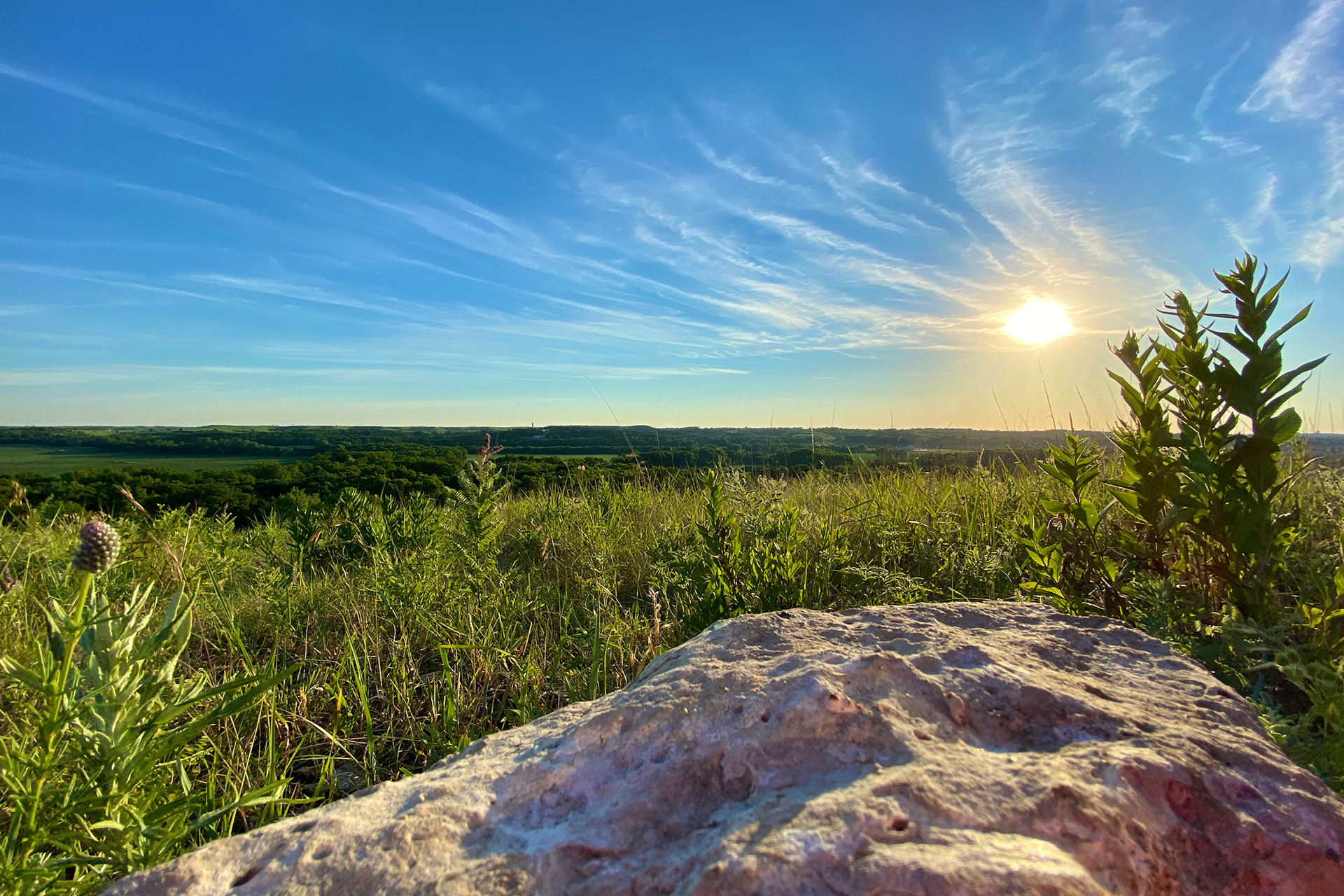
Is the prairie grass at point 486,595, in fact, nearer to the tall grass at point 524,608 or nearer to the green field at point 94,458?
the tall grass at point 524,608

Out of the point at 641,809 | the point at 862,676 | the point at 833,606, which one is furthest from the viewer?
the point at 833,606

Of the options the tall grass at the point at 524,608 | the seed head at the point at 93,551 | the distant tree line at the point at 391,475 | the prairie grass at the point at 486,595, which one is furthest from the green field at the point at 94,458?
the seed head at the point at 93,551

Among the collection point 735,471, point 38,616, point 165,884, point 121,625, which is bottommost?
point 38,616

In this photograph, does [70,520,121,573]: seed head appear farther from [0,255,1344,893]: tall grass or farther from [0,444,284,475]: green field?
[0,444,284,475]: green field

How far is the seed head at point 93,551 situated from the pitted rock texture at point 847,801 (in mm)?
682

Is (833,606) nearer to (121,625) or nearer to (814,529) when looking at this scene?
(814,529)

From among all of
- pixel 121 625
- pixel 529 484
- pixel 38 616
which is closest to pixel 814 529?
pixel 121 625

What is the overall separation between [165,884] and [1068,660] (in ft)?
6.44

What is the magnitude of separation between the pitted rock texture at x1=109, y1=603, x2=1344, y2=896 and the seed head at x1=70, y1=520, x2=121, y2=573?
2.24 ft

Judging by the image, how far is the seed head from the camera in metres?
1.38

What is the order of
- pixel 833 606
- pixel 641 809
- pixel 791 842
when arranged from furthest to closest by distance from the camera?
pixel 833 606 → pixel 641 809 → pixel 791 842

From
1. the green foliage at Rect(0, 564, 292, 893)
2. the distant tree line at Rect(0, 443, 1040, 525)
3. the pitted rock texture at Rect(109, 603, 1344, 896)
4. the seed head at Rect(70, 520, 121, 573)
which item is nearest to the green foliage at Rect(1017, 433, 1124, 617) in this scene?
the pitted rock texture at Rect(109, 603, 1344, 896)

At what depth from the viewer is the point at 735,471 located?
4016mm

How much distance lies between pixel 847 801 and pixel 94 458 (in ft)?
122
